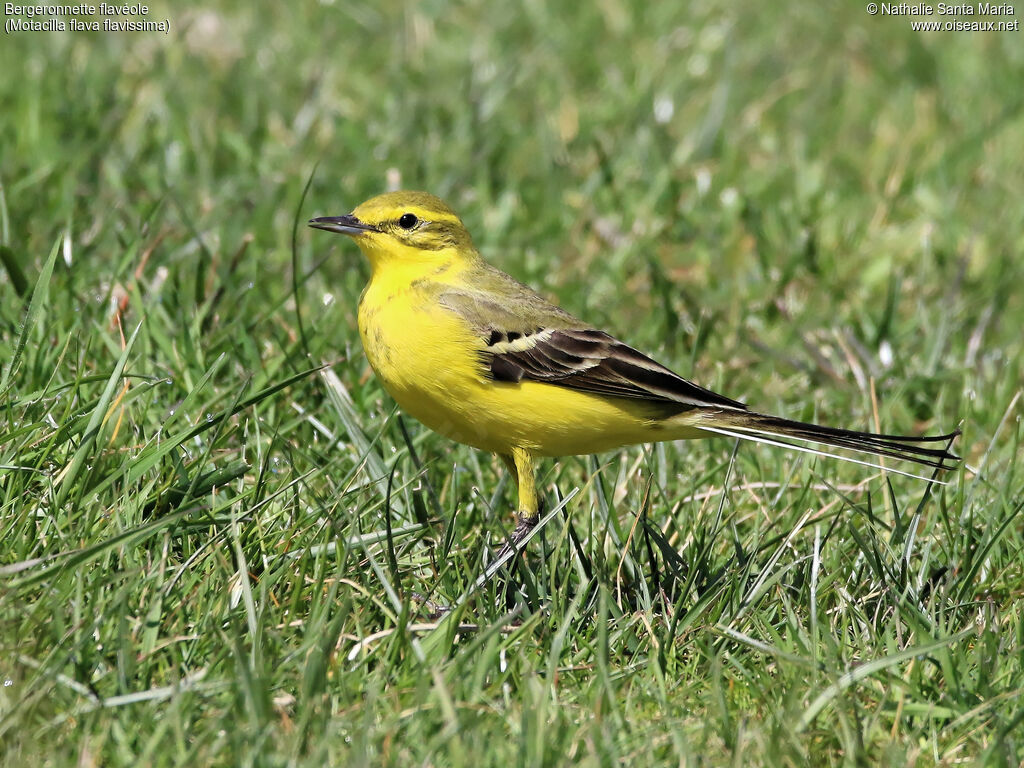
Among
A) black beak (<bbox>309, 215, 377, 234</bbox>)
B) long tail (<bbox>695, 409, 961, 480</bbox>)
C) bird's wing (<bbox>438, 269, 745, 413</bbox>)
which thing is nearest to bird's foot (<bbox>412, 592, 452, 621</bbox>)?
bird's wing (<bbox>438, 269, 745, 413</bbox>)

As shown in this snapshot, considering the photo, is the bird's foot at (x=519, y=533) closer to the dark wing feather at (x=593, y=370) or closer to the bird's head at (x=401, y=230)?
the dark wing feather at (x=593, y=370)

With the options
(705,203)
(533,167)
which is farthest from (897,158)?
(533,167)

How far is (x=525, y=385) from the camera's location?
4672 millimetres

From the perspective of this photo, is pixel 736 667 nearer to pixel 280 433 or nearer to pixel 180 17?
pixel 280 433

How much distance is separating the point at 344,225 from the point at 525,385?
999 mm

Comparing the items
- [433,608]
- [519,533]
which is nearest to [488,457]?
[519,533]

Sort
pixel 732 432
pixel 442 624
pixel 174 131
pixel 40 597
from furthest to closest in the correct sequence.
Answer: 1. pixel 174 131
2. pixel 732 432
3. pixel 442 624
4. pixel 40 597

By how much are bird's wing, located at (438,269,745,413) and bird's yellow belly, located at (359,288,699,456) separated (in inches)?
1.5

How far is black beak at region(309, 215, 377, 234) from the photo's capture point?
5.01 metres

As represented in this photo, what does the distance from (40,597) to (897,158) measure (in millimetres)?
6597

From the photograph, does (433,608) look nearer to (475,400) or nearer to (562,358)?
(475,400)

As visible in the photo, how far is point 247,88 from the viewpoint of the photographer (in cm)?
831

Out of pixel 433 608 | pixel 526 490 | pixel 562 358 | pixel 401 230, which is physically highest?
pixel 401 230

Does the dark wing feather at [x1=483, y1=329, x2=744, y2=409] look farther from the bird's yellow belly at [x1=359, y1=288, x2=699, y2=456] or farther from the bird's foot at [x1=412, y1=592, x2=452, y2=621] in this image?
the bird's foot at [x1=412, y1=592, x2=452, y2=621]
